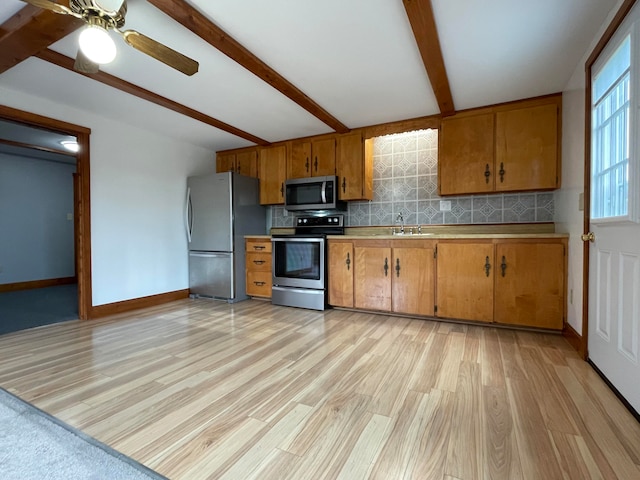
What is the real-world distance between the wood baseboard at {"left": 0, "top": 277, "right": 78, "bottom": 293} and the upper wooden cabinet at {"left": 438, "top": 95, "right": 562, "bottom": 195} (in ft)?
21.2

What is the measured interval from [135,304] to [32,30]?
2778mm

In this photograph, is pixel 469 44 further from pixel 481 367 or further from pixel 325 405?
pixel 325 405

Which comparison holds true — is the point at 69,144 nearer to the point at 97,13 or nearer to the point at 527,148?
the point at 97,13

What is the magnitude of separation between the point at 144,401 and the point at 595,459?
2015 millimetres

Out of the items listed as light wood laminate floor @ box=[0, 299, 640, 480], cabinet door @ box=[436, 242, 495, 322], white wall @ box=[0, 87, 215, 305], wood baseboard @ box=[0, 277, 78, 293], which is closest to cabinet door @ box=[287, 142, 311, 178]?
white wall @ box=[0, 87, 215, 305]

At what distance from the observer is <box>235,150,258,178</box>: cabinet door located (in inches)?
175

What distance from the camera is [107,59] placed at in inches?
64.7

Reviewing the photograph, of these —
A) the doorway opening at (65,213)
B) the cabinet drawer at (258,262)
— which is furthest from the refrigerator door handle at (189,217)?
the doorway opening at (65,213)

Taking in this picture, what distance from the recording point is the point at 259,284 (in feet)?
13.2

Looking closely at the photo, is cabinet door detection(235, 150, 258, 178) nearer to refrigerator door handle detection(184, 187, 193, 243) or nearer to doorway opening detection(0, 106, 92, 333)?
refrigerator door handle detection(184, 187, 193, 243)

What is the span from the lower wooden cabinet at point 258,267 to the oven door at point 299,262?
176 mm

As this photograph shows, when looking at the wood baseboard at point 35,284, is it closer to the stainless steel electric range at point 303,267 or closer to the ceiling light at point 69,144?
the ceiling light at point 69,144

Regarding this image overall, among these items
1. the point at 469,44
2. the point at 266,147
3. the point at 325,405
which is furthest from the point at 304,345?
the point at 266,147

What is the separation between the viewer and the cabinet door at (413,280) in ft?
9.88
